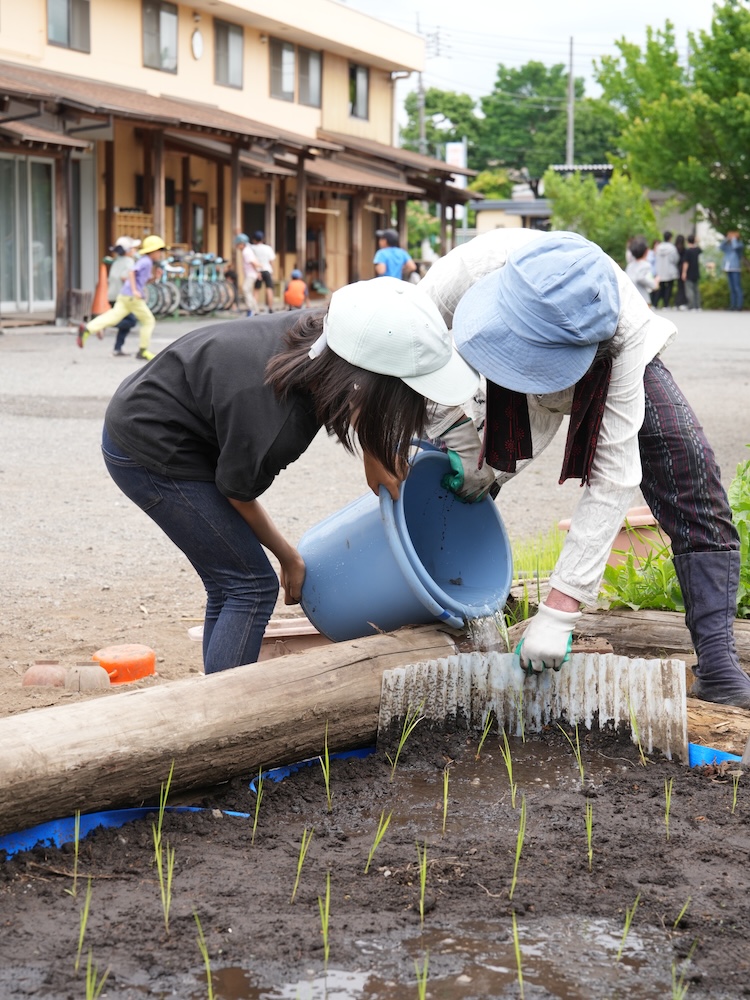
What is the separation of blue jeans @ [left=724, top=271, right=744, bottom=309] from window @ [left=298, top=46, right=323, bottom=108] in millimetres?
10769

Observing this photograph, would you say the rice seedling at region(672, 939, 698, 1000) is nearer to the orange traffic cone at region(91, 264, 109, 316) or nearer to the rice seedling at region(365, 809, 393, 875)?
the rice seedling at region(365, 809, 393, 875)

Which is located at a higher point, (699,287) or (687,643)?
(699,287)

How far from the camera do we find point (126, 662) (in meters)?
3.94

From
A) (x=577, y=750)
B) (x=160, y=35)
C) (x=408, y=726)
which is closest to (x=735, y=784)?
(x=577, y=750)

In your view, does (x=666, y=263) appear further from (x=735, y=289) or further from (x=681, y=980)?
(x=681, y=980)

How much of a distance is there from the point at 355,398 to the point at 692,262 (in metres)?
25.9

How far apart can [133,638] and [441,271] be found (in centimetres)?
191

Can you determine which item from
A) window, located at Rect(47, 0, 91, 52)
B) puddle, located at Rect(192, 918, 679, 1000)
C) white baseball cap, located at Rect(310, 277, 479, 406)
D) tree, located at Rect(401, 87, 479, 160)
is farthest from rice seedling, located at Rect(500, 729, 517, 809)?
tree, located at Rect(401, 87, 479, 160)

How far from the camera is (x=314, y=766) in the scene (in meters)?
3.05

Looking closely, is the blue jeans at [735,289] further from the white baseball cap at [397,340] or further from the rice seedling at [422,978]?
the rice seedling at [422,978]

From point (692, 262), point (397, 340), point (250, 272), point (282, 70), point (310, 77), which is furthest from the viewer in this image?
point (310, 77)

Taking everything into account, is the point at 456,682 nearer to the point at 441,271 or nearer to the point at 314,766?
the point at 314,766

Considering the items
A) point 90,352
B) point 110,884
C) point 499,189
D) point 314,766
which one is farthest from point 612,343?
point 499,189

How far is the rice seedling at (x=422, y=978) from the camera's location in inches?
74.9
